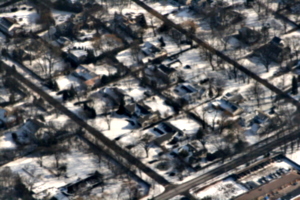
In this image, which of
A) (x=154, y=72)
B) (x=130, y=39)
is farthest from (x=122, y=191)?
(x=130, y=39)

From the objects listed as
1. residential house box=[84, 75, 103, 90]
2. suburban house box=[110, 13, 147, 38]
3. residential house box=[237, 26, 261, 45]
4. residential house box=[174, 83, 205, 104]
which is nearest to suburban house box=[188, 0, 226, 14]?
suburban house box=[110, 13, 147, 38]

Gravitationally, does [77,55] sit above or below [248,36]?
below

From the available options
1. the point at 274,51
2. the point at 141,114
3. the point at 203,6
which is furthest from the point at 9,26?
the point at 274,51

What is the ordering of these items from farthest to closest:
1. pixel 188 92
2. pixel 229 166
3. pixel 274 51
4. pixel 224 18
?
pixel 224 18, pixel 274 51, pixel 188 92, pixel 229 166

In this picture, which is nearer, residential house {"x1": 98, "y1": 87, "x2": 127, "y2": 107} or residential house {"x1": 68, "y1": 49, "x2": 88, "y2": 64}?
residential house {"x1": 98, "y1": 87, "x2": 127, "y2": 107}

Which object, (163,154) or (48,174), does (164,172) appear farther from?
(48,174)

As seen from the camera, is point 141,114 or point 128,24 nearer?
point 141,114

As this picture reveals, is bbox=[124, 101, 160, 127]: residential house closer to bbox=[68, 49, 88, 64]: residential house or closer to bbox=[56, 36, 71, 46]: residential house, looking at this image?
bbox=[68, 49, 88, 64]: residential house

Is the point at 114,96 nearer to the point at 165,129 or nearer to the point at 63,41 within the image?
the point at 165,129
